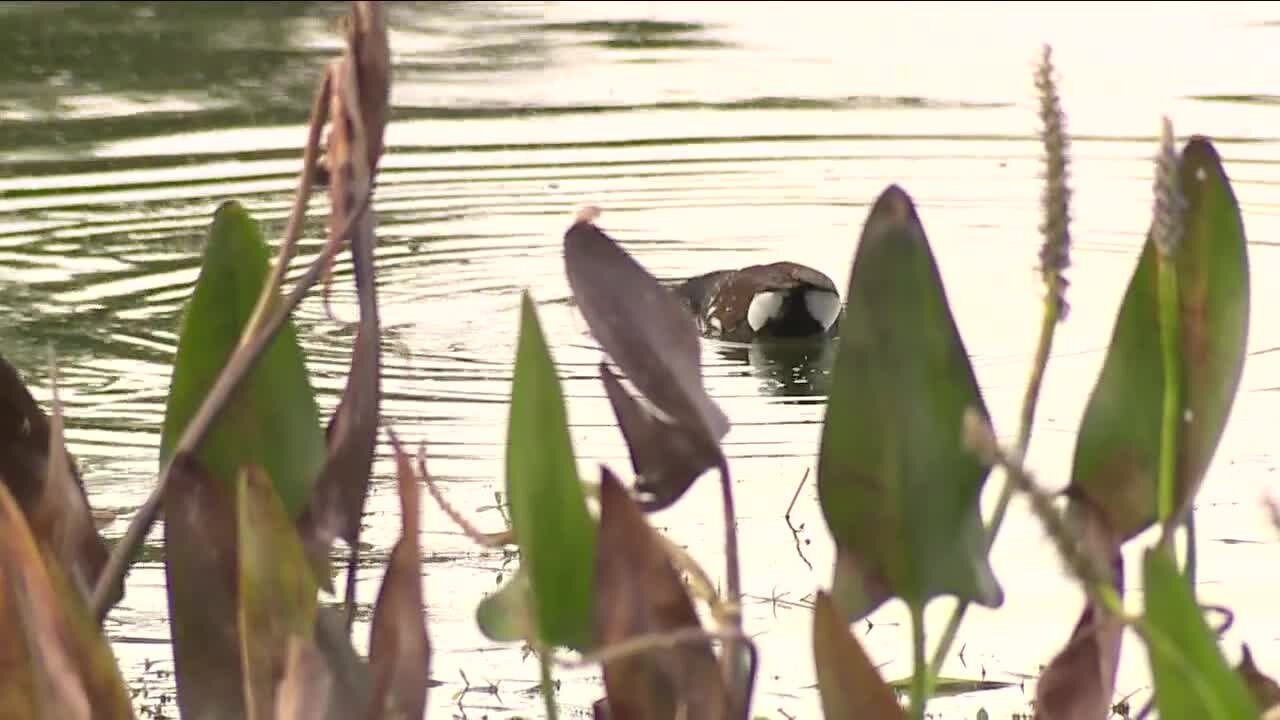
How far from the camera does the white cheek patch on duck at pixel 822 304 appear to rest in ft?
21.1

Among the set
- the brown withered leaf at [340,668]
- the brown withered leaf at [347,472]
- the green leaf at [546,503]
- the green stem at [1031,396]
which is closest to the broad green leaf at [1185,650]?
the green stem at [1031,396]

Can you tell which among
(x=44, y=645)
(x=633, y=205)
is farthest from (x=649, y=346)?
(x=633, y=205)

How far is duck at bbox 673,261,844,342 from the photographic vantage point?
20.7 ft

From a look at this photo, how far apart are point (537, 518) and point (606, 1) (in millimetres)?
11084

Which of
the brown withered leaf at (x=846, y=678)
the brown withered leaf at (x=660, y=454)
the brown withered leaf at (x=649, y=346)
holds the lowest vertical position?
the brown withered leaf at (x=846, y=678)

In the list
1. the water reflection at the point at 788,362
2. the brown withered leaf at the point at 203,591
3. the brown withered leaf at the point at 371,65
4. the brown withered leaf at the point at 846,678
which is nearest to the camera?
the brown withered leaf at the point at 371,65

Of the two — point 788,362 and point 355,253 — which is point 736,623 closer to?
point 355,253

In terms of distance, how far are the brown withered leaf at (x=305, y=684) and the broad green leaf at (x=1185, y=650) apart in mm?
636

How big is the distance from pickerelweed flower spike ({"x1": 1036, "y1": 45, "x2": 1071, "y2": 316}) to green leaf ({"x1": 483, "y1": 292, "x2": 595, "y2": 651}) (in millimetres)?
416

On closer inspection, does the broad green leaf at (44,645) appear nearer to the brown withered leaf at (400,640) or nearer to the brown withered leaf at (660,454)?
the brown withered leaf at (400,640)

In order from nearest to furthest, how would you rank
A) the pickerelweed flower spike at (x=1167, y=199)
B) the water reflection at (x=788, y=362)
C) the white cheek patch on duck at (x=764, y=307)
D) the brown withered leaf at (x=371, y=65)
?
the pickerelweed flower spike at (x=1167, y=199)
the brown withered leaf at (x=371, y=65)
the water reflection at (x=788, y=362)
the white cheek patch on duck at (x=764, y=307)

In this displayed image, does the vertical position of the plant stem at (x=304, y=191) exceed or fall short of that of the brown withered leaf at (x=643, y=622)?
it exceeds it

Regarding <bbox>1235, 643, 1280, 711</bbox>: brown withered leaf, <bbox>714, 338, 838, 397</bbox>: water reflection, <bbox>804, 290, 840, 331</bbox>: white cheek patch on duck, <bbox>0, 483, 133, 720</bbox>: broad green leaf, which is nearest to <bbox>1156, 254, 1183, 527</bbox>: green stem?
<bbox>1235, 643, 1280, 711</bbox>: brown withered leaf

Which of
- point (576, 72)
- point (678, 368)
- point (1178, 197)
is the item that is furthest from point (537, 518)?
point (576, 72)
